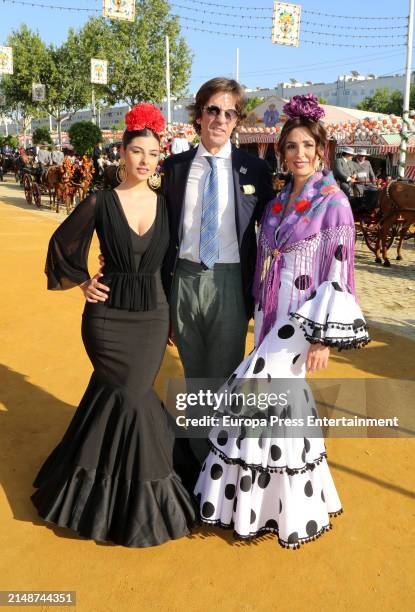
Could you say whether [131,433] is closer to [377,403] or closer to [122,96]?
[377,403]

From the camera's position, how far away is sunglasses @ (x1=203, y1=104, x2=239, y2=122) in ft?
9.00

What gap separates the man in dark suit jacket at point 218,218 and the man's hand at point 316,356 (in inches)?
21.3

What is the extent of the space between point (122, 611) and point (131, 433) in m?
0.77

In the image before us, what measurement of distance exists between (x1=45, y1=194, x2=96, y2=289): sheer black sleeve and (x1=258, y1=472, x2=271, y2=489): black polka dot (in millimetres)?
1338

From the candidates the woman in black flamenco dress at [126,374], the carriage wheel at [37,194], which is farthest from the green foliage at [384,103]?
the woman in black flamenco dress at [126,374]

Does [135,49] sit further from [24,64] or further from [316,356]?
[316,356]

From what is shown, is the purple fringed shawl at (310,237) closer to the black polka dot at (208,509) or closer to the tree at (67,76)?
the black polka dot at (208,509)

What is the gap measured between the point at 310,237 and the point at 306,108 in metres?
0.62

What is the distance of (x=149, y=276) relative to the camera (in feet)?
8.80

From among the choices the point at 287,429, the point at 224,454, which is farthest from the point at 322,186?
the point at 224,454

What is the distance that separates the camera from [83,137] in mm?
29203

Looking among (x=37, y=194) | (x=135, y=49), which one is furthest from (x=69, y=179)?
(x=135, y=49)

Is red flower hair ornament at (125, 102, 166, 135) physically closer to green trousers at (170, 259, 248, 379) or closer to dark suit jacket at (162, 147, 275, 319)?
dark suit jacket at (162, 147, 275, 319)

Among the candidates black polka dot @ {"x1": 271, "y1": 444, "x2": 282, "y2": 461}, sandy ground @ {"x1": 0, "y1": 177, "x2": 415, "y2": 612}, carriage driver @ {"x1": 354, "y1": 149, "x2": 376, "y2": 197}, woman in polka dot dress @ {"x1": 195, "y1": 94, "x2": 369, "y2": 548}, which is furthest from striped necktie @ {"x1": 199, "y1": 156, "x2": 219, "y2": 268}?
carriage driver @ {"x1": 354, "y1": 149, "x2": 376, "y2": 197}
